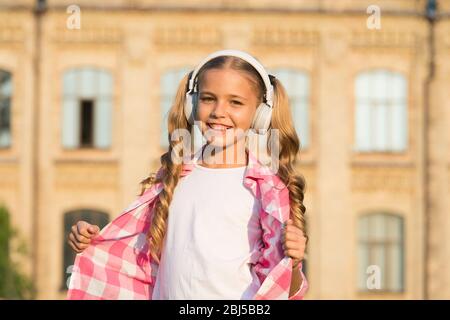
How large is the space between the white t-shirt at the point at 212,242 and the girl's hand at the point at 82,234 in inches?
9.7

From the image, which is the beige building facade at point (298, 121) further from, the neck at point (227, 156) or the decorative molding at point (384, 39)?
the neck at point (227, 156)

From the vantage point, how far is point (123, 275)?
12.5 ft

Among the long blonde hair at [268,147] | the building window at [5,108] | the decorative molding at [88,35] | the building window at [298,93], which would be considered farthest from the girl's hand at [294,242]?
the building window at [5,108]

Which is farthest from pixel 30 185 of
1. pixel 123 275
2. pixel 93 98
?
pixel 123 275

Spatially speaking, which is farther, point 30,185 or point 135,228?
point 30,185

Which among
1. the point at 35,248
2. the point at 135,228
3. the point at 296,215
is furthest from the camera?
the point at 35,248

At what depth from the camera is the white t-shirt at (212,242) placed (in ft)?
11.7

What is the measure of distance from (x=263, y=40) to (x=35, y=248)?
253 inches

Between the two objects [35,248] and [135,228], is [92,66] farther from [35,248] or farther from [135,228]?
[135,228]

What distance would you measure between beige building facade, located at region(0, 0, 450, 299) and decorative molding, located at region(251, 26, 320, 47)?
1.1 inches

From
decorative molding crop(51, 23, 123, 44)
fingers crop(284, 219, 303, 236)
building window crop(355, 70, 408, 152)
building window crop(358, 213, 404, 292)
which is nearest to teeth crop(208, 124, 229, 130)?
fingers crop(284, 219, 303, 236)

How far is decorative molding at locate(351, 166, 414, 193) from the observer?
76.1ft

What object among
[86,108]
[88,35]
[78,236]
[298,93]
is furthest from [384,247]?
[78,236]

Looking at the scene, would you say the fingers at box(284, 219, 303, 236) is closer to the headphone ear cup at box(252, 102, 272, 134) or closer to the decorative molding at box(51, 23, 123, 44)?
the headphone ear cup at box(252, 102, 272, 134)
